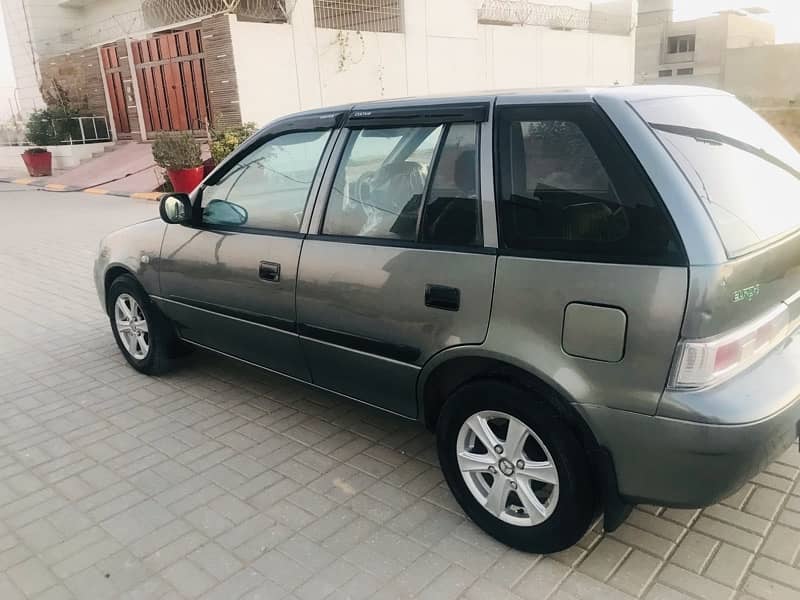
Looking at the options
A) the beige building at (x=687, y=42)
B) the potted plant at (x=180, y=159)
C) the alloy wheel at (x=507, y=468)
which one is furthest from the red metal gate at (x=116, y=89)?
the beige building at (x=687, y=42)

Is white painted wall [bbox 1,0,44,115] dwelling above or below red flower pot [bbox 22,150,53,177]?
above

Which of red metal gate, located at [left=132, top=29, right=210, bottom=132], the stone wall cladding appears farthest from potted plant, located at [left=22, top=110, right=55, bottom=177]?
red metal gate, located at [left=132, top=29, right=210, bottom=132]

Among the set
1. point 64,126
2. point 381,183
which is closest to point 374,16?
point 64,126

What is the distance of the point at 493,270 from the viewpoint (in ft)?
8.59

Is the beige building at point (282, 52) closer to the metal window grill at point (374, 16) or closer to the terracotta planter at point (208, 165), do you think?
the metal window grill at point (374, 16)

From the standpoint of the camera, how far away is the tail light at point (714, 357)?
2.18 meters

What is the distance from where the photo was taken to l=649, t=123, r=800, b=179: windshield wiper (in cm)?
250

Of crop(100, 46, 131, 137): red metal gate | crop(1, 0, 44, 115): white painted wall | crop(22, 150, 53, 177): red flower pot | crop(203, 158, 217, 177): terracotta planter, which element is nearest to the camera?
crop(203, 158, 217, 177): terracotta planter

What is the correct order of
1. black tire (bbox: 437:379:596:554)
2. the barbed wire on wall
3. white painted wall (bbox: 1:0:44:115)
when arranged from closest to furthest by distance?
black tire (bbox: 437:379:596:554) → the barbed wire on wall → white painted wall (bbox: 1:0:44:115)

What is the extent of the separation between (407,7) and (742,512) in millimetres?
19487

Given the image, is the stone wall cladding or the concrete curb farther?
the stone wall cladding

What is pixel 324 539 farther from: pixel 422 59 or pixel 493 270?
pixel 422 59

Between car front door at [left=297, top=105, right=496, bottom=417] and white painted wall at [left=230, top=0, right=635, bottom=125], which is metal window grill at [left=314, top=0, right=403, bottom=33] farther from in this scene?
car front door at [left=297, top=105, right=496, bottom=417]

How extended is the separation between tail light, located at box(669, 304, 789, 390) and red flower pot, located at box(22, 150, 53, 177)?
22286 mm
